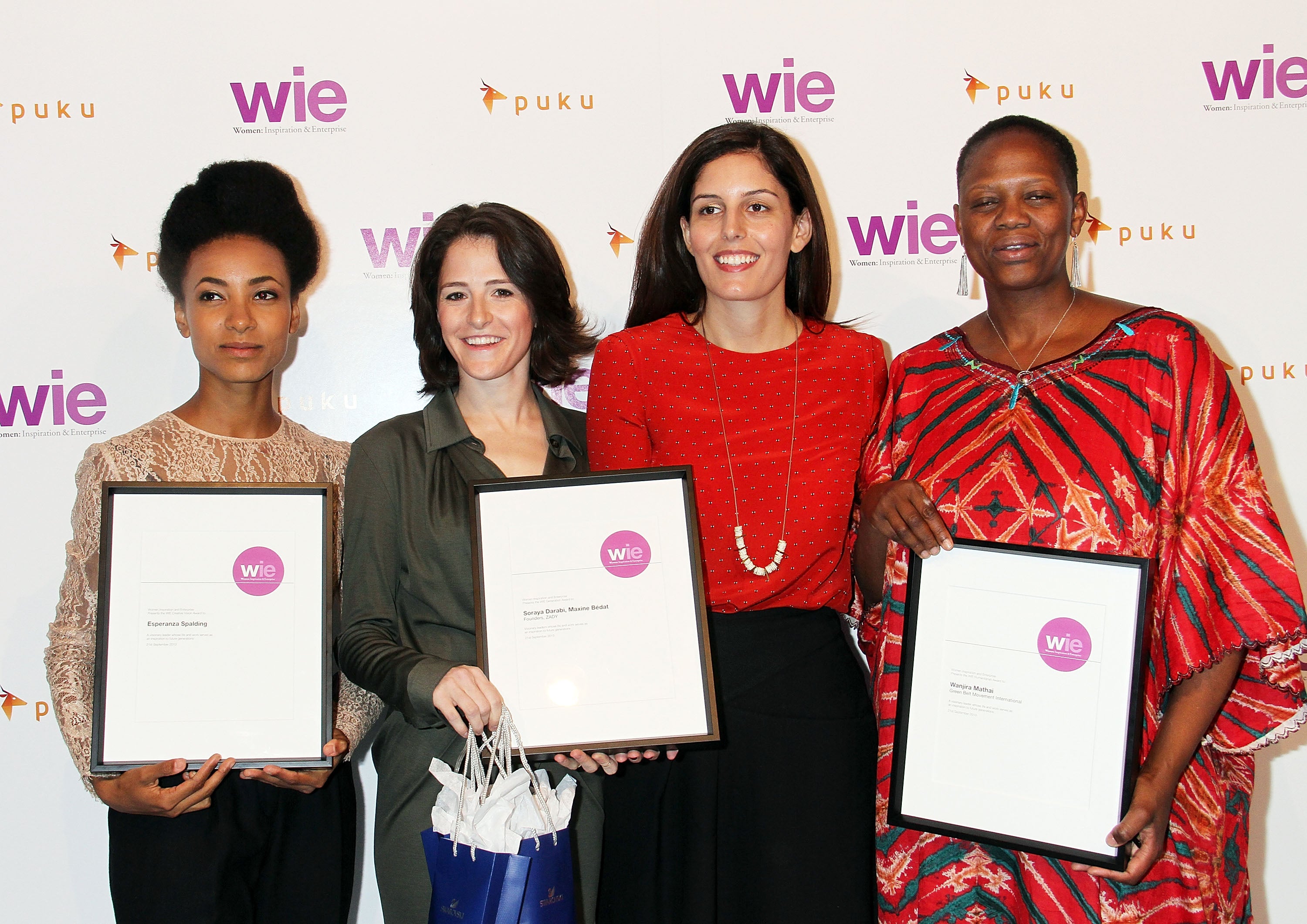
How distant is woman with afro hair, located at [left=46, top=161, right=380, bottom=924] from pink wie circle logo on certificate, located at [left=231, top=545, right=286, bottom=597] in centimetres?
20

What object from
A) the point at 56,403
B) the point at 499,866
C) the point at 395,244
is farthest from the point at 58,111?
the point at 499,866

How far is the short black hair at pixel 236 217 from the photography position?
2.05 meters

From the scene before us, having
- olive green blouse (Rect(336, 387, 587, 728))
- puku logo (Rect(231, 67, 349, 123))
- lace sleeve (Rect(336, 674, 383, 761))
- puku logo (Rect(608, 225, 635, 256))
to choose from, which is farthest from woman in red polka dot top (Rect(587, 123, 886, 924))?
puku logo (Rect(231, 67, 349, 123))

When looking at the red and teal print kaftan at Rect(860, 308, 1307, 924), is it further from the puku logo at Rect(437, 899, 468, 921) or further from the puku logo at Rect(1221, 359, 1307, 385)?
the puku logo at Rect(1221, 359, 1307, 385)

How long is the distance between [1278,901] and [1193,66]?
2.47 m

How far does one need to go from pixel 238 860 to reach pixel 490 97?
2.02 metres

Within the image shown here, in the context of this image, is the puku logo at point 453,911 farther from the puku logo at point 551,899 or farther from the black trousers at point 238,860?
the black trousers at point 238,860

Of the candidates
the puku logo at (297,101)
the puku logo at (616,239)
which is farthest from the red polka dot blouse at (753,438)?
the puku logo at (297,101)

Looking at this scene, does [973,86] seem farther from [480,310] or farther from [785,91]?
[480,310]

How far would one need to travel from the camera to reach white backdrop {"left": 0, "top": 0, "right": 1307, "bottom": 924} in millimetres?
2680

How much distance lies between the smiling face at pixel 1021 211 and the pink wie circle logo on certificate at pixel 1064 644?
2.09 feet

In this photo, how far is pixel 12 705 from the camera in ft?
8.89

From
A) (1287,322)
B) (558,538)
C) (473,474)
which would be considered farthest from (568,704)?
(1287,322)

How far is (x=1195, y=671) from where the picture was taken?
162 centimetres
